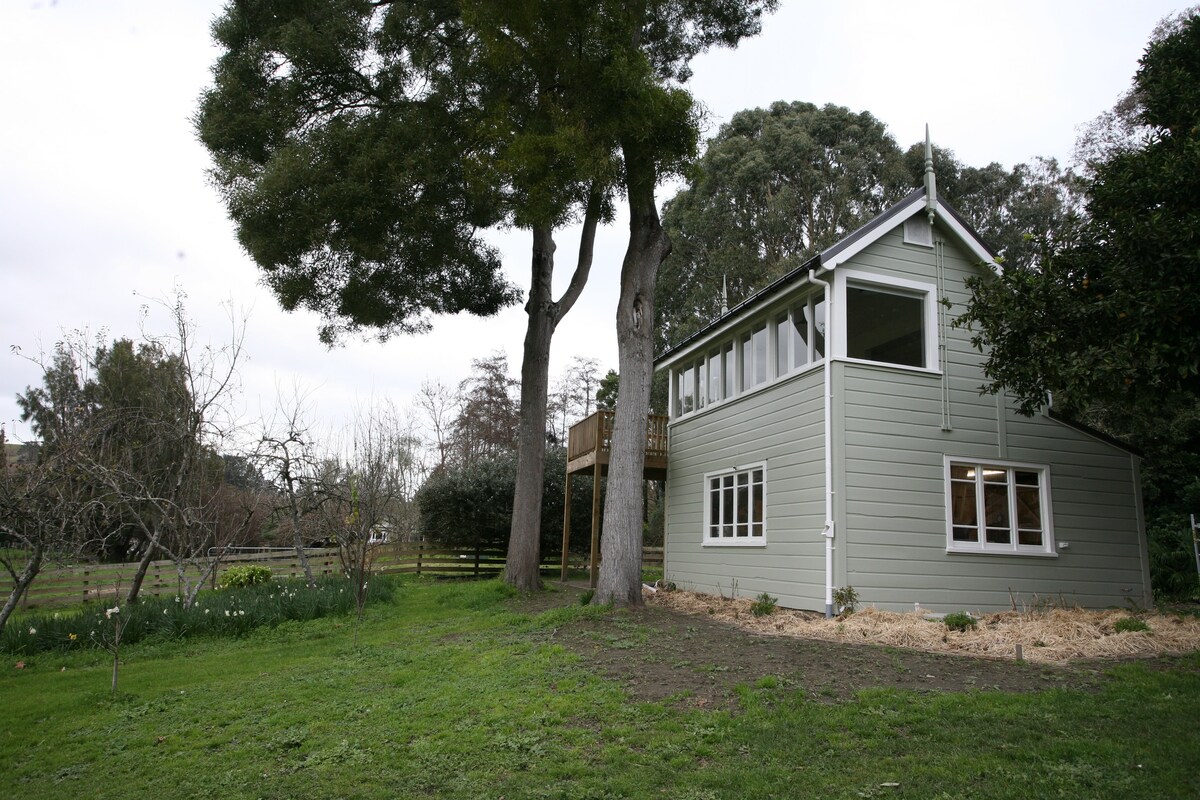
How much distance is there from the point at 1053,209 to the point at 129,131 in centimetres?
2790

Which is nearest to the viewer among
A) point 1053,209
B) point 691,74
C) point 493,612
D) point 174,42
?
point 174,42

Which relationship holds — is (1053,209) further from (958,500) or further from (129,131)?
(129,131)

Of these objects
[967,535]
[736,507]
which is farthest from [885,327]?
[736,507]

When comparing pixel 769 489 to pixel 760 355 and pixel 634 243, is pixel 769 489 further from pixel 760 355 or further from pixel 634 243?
pixel 634 243

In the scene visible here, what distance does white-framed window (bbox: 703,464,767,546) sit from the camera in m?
12.6

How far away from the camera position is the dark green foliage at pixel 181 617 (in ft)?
29.3

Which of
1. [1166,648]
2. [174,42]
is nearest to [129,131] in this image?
[174,42]

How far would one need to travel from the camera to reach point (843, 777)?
4.23 meters

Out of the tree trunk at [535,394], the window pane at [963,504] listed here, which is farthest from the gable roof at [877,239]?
the tree trunk at [535,394]

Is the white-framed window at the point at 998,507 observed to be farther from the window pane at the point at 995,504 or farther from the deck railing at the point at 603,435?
the deck railing at the point at 603,435

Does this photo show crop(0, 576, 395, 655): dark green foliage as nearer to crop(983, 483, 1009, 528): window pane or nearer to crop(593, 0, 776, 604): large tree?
crop(593, 0, 776, 604): large tree

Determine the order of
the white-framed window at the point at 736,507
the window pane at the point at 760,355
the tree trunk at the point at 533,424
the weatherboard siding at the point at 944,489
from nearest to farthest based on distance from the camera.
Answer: the weatherboard siding at the point at 944,489 < the white-framed window at the point at 736,507 < the window pane at the point at 760,355 < the tree trunk at the point at 533,424

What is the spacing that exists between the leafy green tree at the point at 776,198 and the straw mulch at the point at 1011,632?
701 inches

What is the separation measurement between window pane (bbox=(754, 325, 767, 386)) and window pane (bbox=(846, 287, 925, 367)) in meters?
1.90
